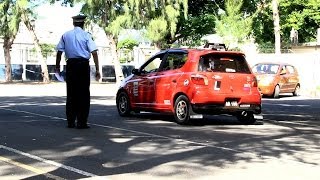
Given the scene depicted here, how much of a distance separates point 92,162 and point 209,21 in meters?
40.5

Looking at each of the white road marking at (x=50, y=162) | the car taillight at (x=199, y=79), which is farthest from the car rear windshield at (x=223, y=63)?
the white road marking at (x=50, y=162)

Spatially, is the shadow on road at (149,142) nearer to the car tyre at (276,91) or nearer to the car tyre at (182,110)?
the car tyre at (182,110)

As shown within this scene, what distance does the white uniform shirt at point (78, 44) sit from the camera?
34.0 ft

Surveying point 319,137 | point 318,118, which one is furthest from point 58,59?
point 318,118

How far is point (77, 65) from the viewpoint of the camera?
33.9 ft

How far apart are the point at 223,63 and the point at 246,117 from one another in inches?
59.8

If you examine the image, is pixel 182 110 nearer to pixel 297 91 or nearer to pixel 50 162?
pixel 50 162

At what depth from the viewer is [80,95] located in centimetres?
1042

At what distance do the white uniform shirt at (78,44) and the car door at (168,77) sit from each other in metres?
2.49

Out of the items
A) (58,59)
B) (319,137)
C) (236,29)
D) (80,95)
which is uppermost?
(236,29)

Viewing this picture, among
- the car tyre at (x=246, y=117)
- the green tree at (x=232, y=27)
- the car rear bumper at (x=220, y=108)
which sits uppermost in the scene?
the green tree at (x=232, y=27)

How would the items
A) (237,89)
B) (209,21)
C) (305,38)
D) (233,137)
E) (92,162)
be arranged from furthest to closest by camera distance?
(305,38), (209,21), (237,89), (233,137), (92,162)

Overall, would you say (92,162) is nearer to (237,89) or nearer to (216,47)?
(237,89)

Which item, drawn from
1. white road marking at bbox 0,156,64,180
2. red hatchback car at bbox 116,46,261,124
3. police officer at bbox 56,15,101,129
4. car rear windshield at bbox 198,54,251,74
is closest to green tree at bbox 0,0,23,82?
red hatchback car at bbox 116,46,261,124
